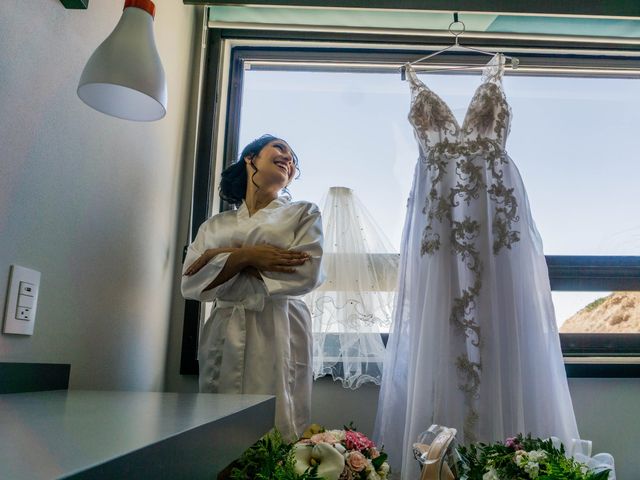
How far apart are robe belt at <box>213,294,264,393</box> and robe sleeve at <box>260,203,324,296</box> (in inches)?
3.1

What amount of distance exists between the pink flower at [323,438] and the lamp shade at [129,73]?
816mm

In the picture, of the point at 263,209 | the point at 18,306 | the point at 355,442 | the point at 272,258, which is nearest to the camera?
the point at 18,306

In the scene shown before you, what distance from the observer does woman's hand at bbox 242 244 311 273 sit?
1.54 meters

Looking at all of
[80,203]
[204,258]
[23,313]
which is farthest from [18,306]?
[204,258]

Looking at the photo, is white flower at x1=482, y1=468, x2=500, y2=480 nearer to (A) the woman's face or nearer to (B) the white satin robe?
(B) the white satin robe

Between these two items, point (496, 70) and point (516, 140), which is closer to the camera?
point (496, 70)

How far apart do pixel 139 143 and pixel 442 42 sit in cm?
144

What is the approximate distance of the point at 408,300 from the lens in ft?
5.76

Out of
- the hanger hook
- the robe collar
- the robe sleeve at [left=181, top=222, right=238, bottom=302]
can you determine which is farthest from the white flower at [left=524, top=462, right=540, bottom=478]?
the hanger hook

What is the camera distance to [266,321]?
63.3 inches

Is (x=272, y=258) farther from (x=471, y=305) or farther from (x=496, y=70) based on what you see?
(x=496, y=70)

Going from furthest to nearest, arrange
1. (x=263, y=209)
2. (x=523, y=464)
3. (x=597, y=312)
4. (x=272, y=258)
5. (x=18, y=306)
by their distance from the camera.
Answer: (x=597, y=312) → (x=263, y=209) → (x=272, y=258) → (x=523, y=464) → (x=18, y=306)

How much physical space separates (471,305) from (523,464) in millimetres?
547

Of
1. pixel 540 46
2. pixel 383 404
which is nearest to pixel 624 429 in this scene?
pixel 383 404
